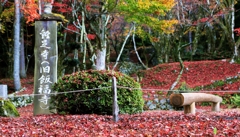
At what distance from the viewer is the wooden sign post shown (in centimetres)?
943

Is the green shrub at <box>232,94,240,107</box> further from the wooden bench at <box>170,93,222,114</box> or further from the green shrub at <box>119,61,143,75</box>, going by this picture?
the green shrub at <box>119,61,143,75</box>

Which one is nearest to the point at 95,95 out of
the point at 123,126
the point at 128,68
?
the point at 123,126

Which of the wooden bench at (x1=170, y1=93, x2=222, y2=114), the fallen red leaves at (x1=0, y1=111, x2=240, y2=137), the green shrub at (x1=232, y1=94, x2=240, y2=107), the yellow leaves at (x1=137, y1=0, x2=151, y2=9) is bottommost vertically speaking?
the green shrub at (x1=232, y1=94, x2=240, y2=107)

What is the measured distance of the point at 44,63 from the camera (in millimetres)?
9445

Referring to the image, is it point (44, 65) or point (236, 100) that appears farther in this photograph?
point (236, 100)

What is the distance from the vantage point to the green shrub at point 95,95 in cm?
739

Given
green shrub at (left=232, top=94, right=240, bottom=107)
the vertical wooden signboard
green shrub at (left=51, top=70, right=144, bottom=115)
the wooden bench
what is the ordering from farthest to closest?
1. green shrub at (left=232, top=94, right=240, bottom=107)
2. the vertical wooden signboard
3. green shrub at (left=51, top=70, right=144, bottom=115)
4. the wooden bench

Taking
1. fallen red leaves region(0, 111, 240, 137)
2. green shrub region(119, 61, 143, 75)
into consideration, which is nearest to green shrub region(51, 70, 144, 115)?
fallen red leaves region(0, 111, 240, 137)

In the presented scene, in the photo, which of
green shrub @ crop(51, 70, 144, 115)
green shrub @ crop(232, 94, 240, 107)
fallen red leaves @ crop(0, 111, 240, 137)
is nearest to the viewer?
fallen red leaves @ crop(0, 111, 240, 137)

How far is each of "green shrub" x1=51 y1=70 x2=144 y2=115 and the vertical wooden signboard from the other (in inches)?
68.0

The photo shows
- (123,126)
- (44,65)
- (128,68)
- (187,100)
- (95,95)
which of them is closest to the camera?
→ (123,126)

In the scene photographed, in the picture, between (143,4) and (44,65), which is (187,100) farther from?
(143,4)

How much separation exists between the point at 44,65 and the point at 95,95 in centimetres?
276

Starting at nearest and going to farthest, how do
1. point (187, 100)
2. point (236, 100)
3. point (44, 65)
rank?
point (187, 100), point (44, 65), point (236, 100)
